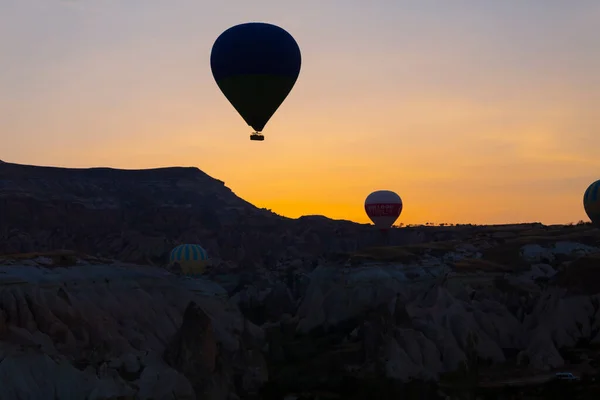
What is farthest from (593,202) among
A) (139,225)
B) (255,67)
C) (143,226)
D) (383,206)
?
(139,225)

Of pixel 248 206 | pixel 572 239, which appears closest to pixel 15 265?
pixel 572 239

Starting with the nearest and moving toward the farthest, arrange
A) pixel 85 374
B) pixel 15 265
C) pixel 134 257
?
pixel 85 374
pixel 15 265
pixel 134 257

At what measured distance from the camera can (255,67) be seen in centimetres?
4412

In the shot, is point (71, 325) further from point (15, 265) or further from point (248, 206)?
point (248, 206)

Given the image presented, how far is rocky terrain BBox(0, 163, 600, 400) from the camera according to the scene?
41.1m

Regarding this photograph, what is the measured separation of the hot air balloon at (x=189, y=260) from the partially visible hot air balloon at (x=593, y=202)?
39887 mm

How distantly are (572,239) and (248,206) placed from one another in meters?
81.2

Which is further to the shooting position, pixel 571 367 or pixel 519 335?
pixel 519 335

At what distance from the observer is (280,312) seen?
77.2 m

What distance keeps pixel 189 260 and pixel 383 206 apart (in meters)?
25.6

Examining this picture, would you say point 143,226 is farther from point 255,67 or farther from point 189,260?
point 255,67

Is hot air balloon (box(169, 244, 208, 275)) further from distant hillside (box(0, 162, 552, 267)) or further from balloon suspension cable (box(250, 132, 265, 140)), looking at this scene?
balloon suspension cable (box(250, 132, 265, 140))

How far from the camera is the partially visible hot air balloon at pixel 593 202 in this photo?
79.9m

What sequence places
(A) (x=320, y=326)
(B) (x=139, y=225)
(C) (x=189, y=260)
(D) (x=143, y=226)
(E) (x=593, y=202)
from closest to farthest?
(A) (x=320, y=326)
(E) (x=593, y=202)
(C) (x=189, y=260)
(D) (x=143, y=226)
(B) (x=139, y=225)
